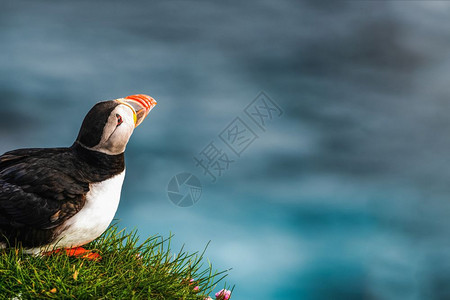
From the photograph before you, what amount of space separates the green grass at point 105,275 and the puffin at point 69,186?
12 centimetres

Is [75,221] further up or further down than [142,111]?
further down

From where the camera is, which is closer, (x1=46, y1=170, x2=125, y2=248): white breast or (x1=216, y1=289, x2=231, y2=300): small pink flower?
(x1=46, y1=170, x2=125, y2=248): white breast

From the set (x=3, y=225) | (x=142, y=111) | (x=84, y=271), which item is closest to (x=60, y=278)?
(x=84, y=271)

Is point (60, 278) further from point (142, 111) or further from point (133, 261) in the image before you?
point (142, 111)

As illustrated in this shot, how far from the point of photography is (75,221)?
12.7 ft

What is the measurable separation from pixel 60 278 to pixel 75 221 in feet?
1.24

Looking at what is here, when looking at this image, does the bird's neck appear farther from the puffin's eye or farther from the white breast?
the puffin's eye

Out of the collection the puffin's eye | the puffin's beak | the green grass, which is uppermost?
the puffin's beak

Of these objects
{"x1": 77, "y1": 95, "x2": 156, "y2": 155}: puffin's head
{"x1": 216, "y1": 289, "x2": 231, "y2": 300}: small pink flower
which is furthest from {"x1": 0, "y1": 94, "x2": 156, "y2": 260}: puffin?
{"x1": 216, "y1": 289, "x2": 231, "y2": 300}: small pink flower

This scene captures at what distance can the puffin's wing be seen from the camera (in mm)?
3764

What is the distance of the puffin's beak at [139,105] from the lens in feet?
13.4

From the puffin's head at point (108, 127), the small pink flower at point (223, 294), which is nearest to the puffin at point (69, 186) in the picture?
the puffin's head at point (108, 127)

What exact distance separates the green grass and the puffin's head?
2.62 ft

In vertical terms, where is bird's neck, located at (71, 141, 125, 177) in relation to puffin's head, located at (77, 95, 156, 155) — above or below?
below
